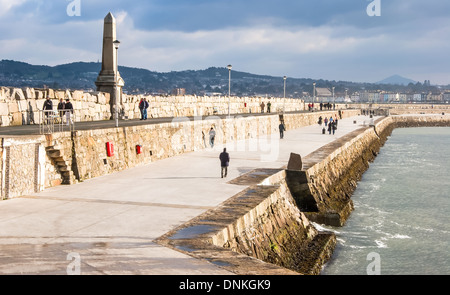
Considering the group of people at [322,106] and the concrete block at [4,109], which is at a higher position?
the group of people at [322,106]

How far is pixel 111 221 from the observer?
29.7ft

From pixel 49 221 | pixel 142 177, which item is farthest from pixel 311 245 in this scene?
pixel 49 221

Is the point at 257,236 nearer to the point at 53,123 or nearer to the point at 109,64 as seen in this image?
the point at 53,123

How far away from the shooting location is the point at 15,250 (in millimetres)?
7051

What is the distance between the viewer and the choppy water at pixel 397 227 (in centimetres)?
1249

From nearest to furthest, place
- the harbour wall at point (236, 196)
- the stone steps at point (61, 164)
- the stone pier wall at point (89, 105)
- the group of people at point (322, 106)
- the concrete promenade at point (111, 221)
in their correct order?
the concrete promenade at point (111, 221)
the harbour wall at point (236, 196)
the stone steps at point (61, 164)
the stone pier wall at point (89, 105)
the group of people at point (322, 106)

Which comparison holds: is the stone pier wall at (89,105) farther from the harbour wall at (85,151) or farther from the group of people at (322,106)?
the group of people at (322,106)

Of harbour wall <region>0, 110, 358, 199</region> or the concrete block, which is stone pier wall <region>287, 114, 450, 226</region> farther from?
the concrete block

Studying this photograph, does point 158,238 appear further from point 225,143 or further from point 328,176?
point 225,143

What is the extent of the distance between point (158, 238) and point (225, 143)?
1979cm

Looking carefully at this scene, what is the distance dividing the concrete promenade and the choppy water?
3.72 metres

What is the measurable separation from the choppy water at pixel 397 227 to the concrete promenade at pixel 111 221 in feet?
12.2

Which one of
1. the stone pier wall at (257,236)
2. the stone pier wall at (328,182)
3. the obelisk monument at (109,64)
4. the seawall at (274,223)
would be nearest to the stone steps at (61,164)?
the seawall at (274,223)

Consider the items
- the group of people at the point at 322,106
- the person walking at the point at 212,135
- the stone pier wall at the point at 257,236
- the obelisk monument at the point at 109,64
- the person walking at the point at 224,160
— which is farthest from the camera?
the group of people at the point at 322,106
